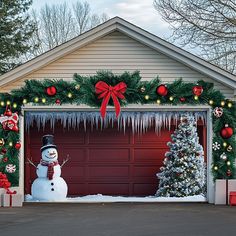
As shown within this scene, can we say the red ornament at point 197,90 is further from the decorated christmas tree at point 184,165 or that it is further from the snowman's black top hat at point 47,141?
the snowman's black top hat at point 47,141

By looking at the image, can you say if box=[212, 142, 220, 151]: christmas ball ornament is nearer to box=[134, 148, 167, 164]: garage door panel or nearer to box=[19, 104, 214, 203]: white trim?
box=[19, 104, 214, 203]: white trim

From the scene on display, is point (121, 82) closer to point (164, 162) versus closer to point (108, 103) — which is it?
point (108, 103)

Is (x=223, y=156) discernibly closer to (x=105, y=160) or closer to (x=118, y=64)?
(x=118, y=64)

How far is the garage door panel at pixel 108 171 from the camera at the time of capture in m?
16.8

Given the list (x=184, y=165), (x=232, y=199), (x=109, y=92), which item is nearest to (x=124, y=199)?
(x=184, y=165)

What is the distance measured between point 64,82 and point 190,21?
43.2ft

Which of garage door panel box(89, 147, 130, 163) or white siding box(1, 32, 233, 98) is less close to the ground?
white siding box(1, 32, 233, 98)

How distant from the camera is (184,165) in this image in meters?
15.7

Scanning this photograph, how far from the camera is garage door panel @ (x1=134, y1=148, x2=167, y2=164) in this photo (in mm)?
16859

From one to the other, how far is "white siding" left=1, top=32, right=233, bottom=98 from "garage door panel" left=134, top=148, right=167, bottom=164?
2.99 meters

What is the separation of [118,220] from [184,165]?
176 inches

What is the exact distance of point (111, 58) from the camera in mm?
14656

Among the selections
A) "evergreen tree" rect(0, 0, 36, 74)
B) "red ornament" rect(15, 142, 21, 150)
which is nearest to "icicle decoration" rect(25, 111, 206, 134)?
"red ornament" rect(15, 142, 21, 150)

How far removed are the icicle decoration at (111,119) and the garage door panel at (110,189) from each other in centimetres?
163
